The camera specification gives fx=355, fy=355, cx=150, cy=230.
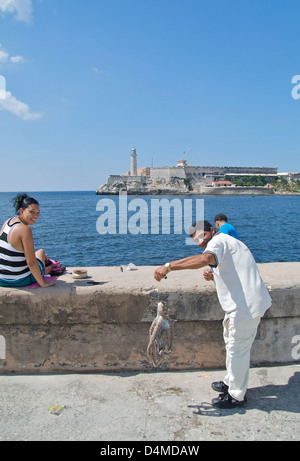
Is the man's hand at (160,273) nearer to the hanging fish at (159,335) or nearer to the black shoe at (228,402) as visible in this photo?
the hanging fish at (159,335)

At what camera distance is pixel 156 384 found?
288 cm

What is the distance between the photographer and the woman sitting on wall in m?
3.00

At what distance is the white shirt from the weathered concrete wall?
0.53 m

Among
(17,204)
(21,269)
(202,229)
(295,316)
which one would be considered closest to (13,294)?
(21,269)

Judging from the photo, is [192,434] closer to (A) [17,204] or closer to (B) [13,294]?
(B) [13,294]

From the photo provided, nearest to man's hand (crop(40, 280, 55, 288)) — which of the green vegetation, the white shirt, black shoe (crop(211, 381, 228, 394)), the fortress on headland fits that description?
the white shirt

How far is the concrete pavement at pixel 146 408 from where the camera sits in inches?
89.0

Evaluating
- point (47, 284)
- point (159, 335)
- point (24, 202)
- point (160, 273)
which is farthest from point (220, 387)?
point (24, 202)

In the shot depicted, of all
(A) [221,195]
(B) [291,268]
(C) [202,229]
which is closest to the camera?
(C) [202,229]

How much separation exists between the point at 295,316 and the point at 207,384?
98 cm

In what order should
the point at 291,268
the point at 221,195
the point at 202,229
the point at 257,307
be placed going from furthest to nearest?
the point at 221,195, the point at 291,268, the point at 202,229, the point at 257,307

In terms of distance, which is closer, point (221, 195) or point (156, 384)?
point (156, 384)

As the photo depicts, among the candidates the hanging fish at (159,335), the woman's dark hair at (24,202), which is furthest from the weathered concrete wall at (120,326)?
the woman's dark hair at (24,202)

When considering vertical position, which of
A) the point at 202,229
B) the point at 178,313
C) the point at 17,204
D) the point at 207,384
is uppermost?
the point at 17,204
